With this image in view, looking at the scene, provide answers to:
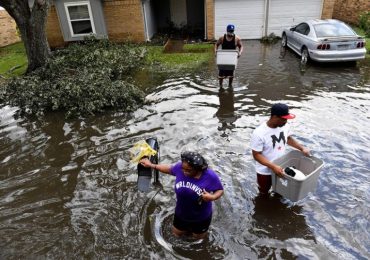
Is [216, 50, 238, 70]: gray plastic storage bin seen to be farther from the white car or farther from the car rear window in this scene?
the car rear window

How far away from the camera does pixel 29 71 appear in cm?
1280

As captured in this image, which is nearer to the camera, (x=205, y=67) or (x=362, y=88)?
(x=362, y=88)

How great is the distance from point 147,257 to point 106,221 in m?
1.09

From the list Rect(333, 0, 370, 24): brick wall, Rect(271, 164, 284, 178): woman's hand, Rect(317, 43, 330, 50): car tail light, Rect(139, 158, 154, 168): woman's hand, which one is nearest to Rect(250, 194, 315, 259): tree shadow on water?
Rect(271, 164, 284, 178): woman's hand

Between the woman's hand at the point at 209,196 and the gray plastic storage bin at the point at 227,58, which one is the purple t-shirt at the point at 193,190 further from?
the gray plastic storage bin at the point at 227,58

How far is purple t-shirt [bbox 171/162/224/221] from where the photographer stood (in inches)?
153

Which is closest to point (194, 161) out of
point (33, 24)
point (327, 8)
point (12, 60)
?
point (33, 24)

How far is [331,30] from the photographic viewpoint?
12461mm

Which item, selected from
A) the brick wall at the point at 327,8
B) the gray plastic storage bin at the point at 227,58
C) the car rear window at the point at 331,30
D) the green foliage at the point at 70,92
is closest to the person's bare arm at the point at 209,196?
the green foliage at the point at 70,92

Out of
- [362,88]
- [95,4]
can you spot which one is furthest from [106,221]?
[95,4]

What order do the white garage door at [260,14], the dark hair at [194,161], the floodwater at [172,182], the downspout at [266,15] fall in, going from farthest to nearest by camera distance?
the downspout at [266,15], the white garage door at [260,14], the floodwater at [172,182], the dark hair at [194,161]

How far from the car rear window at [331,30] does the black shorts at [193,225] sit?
34.9ft

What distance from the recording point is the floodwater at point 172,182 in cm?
475

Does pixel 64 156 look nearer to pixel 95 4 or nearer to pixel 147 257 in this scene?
pixel 147 257
